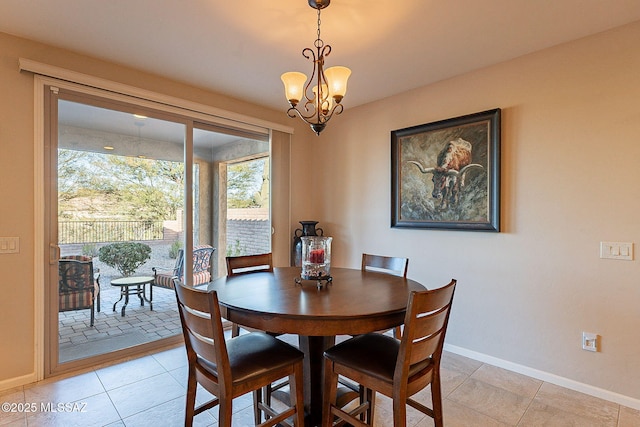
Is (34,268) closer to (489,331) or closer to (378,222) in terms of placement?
(378,222)

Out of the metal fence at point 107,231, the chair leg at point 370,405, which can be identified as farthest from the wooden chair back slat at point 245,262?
the chair leg at point 370,405

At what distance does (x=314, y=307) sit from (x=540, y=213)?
6.83 ft

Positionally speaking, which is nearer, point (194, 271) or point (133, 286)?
point (133, 286)

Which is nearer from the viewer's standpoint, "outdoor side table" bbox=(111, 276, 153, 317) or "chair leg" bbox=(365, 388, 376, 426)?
"chair leg" bbox=(365, 388, 376, 426)

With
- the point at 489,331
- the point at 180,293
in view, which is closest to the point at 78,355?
the point at 180,293

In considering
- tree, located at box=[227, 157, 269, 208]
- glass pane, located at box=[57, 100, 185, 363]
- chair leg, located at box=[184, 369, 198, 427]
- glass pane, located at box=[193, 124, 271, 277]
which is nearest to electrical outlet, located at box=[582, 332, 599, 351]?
chair leg, located at box=[184, 369, 198, 427]

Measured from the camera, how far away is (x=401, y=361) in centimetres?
137

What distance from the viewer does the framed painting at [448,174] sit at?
2707mm

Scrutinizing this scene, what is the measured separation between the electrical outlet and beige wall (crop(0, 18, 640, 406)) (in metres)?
0.04

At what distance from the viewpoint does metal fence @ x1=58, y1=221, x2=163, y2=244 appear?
257cm

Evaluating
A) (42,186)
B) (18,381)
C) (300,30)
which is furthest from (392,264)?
(18,381)

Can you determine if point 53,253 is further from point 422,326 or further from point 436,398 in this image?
point 436,398

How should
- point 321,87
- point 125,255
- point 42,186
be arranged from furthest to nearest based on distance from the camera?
point 125,255 < point 42,186 < point 321,87

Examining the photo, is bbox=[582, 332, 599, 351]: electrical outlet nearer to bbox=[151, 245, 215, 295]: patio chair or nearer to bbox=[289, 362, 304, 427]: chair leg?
bbox=[289, 362, 304, 427]: chair leg
